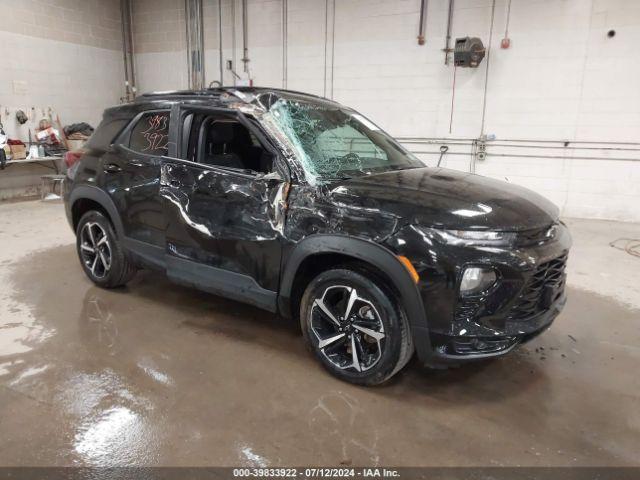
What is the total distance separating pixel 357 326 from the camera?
8.36 feet

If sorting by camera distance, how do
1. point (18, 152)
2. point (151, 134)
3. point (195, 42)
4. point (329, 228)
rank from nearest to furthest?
1. point (329, 228)
2. point (151, 134)
3. point (18, 152)
4. point (195, 42)

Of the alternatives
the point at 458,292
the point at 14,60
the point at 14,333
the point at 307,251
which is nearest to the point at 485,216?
the point at 458,292

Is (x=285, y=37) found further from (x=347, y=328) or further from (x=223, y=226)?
(x=347, y=328)

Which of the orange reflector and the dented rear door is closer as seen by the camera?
the orange reflector

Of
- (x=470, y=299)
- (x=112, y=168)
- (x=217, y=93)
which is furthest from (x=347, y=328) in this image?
(x=112, y=168)

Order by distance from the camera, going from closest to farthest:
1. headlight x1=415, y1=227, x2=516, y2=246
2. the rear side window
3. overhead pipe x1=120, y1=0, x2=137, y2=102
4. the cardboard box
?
headlight x1=415, y1=227, x2=516, y2=246 → the rear side window → the cardboard box → overhead pipe x1=120, y1=0, x2=137, y2=102

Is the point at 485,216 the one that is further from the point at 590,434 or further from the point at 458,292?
the point at 590,434

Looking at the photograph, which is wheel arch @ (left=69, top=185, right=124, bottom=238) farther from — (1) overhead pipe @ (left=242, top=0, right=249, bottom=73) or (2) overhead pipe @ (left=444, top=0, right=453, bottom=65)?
(1) overhead pipe @ (left=242, top=0, right=249, bottom=73)

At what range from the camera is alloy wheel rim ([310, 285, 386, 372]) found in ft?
8.22

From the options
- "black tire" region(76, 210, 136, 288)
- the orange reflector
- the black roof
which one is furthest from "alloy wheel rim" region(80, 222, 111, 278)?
the orange reflector

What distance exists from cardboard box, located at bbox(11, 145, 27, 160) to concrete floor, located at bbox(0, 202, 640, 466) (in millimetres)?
5181

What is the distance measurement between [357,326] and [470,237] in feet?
2.54

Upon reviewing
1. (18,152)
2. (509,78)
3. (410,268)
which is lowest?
(410,268)

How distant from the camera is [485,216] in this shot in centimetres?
233
